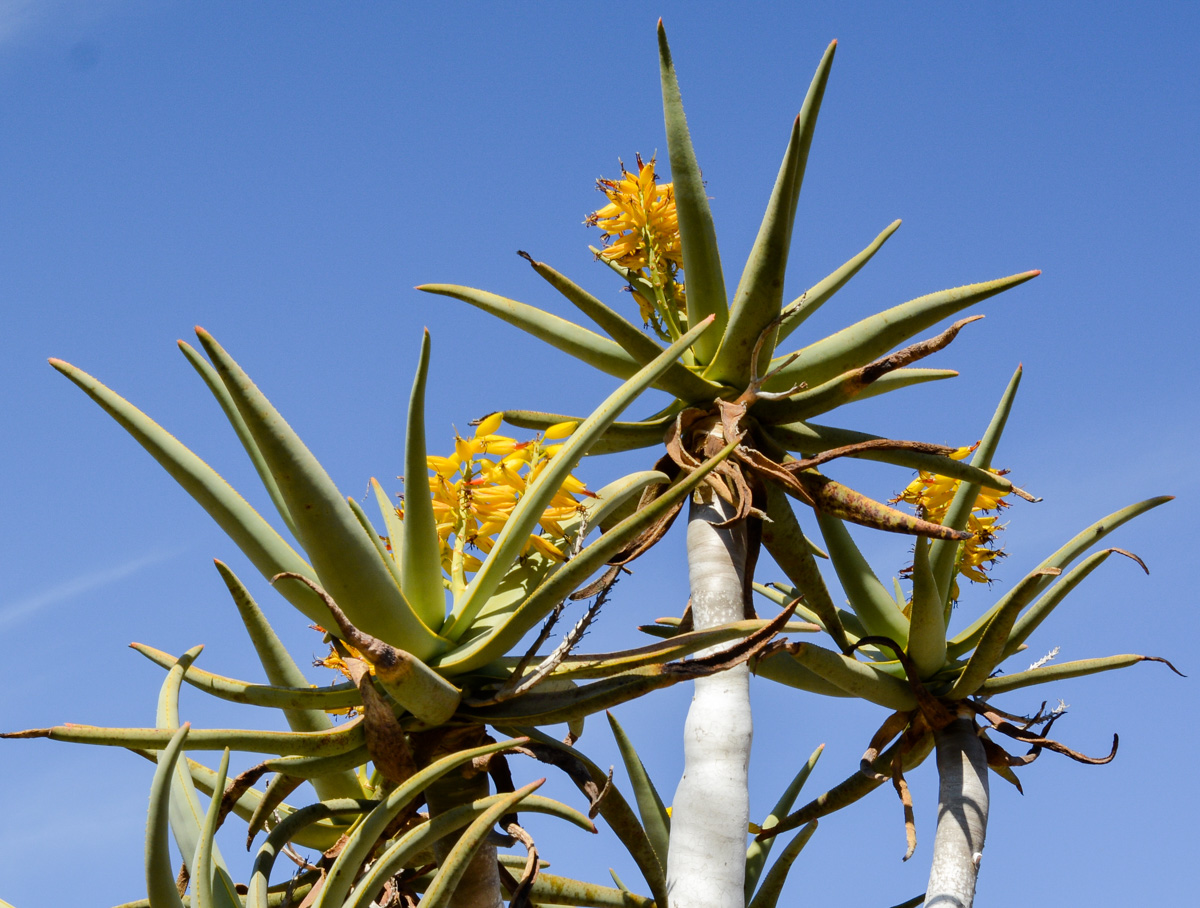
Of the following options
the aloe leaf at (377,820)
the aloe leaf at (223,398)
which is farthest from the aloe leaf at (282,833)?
the aloe leaf at (223,398)

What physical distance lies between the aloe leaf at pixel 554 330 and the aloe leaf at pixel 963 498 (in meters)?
1.36

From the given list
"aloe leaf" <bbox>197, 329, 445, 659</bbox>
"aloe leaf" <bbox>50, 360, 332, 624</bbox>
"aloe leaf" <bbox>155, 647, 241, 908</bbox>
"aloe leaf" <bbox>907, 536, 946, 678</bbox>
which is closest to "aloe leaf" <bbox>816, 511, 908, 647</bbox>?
"aloe leaf" <bbox>907, 536, 946, 678</bbox>

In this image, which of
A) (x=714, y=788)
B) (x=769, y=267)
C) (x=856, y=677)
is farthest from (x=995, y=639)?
(x=769, y=267)

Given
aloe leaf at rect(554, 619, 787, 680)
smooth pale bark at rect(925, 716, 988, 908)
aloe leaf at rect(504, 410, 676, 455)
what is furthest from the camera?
aloe leaf at rect(504, 410, 676, 455)

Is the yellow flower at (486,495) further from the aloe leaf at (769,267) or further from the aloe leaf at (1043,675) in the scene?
the aloe leaf at (1043,675)

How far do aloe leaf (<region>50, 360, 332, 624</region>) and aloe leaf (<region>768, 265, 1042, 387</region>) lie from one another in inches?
78.5

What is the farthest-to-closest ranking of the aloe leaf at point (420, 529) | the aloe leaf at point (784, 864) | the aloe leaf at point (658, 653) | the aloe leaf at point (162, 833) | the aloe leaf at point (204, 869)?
the aloe leaf at point (784, 864)
the aloe leaf at point (420, 529)
the aloe leaf at point (658, 653)
the aloe leaf at point (204, 869)
the aloe leaf at point (162, 833)

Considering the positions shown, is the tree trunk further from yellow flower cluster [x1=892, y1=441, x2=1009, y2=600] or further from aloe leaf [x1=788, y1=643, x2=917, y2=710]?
yellow flower cluster [x1=892, y1=441, x2=1009, y2=600]

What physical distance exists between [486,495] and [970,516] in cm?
235

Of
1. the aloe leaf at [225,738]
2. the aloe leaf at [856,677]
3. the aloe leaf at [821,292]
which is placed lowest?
the aloe leaf at [225,738]

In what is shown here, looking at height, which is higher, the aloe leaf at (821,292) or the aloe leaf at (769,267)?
the aloe leaf at (821,292)

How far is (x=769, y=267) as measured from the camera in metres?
3.96

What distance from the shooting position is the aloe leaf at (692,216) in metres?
4.18

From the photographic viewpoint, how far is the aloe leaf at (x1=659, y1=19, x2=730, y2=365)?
13.7ft
